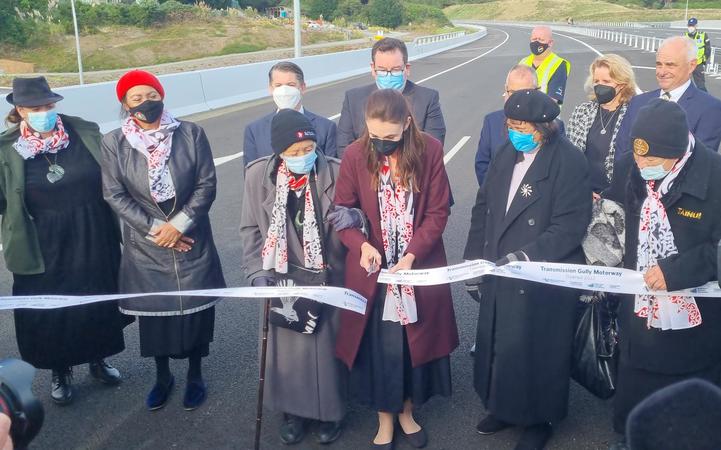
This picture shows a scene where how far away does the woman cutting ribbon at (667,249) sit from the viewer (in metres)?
3.20

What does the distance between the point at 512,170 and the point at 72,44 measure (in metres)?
46.1

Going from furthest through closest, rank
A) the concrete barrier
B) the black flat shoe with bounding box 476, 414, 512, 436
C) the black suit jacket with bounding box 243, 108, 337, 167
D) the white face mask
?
1. the concrete barrier
2. the white face mask
3. the black suit jacket with bounding box 243, 108, 337, 167
4. the black flat shoe with bounding box 476, 414, 512, 436

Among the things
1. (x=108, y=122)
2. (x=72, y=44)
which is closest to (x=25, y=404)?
(x=108, y=122)

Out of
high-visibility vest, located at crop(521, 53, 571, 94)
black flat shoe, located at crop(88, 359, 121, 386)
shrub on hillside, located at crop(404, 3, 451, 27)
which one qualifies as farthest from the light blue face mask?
shrub on hillside, located at crop(404, 3, 451, 27)

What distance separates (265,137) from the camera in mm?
4953

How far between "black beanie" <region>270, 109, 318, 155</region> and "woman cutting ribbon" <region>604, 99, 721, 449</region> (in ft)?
5.18

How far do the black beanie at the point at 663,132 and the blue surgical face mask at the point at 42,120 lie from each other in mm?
3184

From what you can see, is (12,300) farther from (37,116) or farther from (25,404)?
(25,404)

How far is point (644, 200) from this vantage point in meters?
3.38

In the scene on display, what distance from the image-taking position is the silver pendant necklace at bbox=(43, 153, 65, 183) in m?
4.19

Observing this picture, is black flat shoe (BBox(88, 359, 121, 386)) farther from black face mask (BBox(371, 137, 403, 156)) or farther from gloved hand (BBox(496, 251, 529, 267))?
gloved hand (BBox(496, 251, 529, 267))

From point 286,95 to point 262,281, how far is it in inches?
69.2

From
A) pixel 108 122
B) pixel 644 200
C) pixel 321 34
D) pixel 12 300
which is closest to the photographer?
pixel 644 200

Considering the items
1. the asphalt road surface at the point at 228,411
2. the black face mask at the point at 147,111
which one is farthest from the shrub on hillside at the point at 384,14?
the black face mask at the point at 147,111
